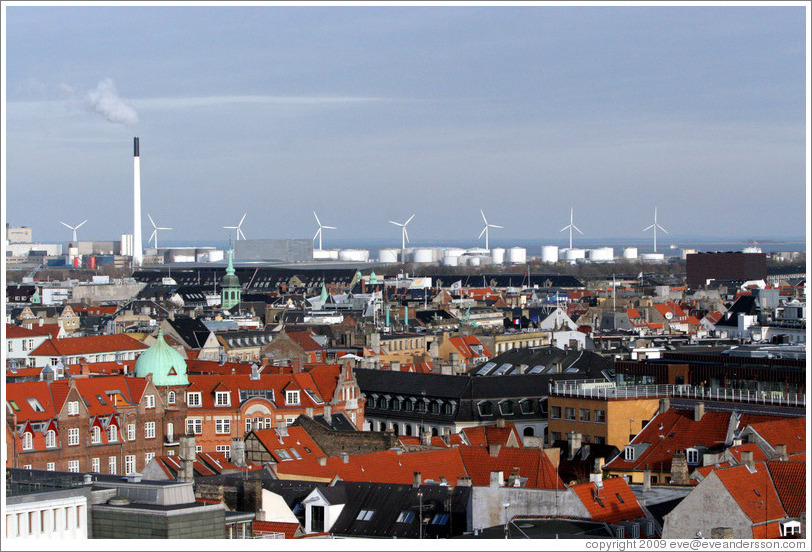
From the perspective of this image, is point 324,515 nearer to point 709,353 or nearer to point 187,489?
point 187,489

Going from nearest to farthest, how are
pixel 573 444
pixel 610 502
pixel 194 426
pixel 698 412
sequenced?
1. pixel 610 502
2. pixel 698 412
3. pixel 573 444
4. pixel 194 426

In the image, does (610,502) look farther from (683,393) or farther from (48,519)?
(683,393)

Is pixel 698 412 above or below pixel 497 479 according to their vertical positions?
above

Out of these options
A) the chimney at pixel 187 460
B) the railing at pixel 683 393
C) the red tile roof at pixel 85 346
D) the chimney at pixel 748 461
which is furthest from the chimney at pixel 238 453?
the red tile roof at pixel 85 346

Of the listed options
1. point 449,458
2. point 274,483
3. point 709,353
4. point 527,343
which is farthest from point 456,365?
point 274,483

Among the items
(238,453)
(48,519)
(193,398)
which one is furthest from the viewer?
(193,398)

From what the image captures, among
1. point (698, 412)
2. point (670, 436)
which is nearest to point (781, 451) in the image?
point (670, 436)

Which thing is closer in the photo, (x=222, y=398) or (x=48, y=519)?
(x=48, y=519)

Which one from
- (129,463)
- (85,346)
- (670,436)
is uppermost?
(85,346)

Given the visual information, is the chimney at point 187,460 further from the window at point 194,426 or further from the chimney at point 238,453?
the window at point 194,426
